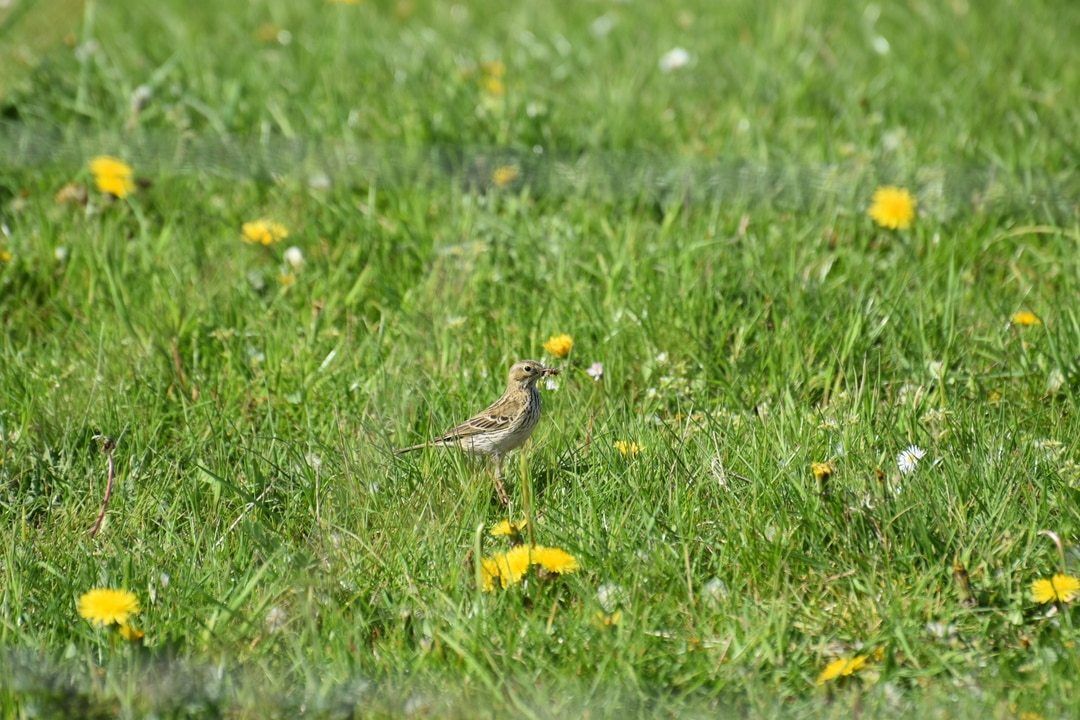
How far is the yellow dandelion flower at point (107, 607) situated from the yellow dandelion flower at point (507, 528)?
34.5 inches

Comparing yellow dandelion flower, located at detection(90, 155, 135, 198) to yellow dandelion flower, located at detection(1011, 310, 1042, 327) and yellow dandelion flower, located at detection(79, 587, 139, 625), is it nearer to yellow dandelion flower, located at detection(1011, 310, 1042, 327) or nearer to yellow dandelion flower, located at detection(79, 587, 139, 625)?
yellow dandelion flower, located at detection(79, 587, 139, 625)

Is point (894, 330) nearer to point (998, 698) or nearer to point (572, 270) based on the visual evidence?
point (572, 270)

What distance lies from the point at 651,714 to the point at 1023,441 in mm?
1463

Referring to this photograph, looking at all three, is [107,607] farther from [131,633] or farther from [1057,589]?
[1057,589]

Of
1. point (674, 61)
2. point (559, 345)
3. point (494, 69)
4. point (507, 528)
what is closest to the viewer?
point (507, 528)

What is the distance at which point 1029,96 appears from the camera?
6180 mm

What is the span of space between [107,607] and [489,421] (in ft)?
4.18

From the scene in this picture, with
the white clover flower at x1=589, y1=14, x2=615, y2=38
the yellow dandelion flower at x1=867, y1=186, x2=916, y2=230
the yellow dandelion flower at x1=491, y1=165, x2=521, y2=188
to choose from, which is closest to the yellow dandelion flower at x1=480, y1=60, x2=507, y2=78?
the white clover flower at x1=589, y1=14, x2=615, y2=38

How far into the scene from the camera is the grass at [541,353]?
3.08 metres

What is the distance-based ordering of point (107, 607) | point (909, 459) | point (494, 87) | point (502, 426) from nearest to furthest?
point (107, 607), point (909, 459), point (502, 426), point (494, 87)

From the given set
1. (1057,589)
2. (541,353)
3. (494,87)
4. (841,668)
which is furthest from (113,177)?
(1057,589)

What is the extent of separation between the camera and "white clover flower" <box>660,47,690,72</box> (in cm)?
664

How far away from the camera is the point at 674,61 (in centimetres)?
664

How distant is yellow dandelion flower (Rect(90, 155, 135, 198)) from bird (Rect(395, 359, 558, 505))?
2.03 m
